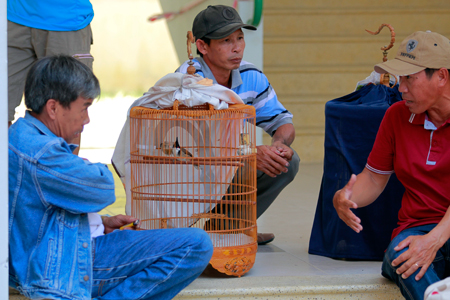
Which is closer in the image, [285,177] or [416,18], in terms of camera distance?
[285,177]

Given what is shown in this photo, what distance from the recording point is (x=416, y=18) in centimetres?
604

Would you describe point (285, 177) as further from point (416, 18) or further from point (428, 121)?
point (416, 18)

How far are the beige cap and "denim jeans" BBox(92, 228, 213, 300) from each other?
910 millimetres

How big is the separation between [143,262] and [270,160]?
0.83m

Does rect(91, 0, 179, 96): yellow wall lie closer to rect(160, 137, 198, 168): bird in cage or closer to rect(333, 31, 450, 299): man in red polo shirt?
rect(160, 137, 198, 168): bird in cage

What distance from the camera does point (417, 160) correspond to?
6.51ft

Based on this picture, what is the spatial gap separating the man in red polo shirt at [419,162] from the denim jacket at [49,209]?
915mm

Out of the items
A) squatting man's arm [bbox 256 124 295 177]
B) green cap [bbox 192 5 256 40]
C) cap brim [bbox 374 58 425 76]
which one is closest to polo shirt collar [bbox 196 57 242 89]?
green cap [bbox 192 5 256 40]

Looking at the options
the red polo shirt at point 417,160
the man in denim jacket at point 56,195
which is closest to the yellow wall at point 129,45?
the red polo shirt at point 417,160

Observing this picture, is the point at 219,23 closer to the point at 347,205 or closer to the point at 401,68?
the point at 401,68

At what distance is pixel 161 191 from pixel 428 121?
1.09m

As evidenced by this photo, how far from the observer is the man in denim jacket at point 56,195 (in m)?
1.55

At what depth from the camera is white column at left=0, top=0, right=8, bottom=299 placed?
147cm

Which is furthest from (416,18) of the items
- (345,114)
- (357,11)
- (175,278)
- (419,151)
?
(175,278)
